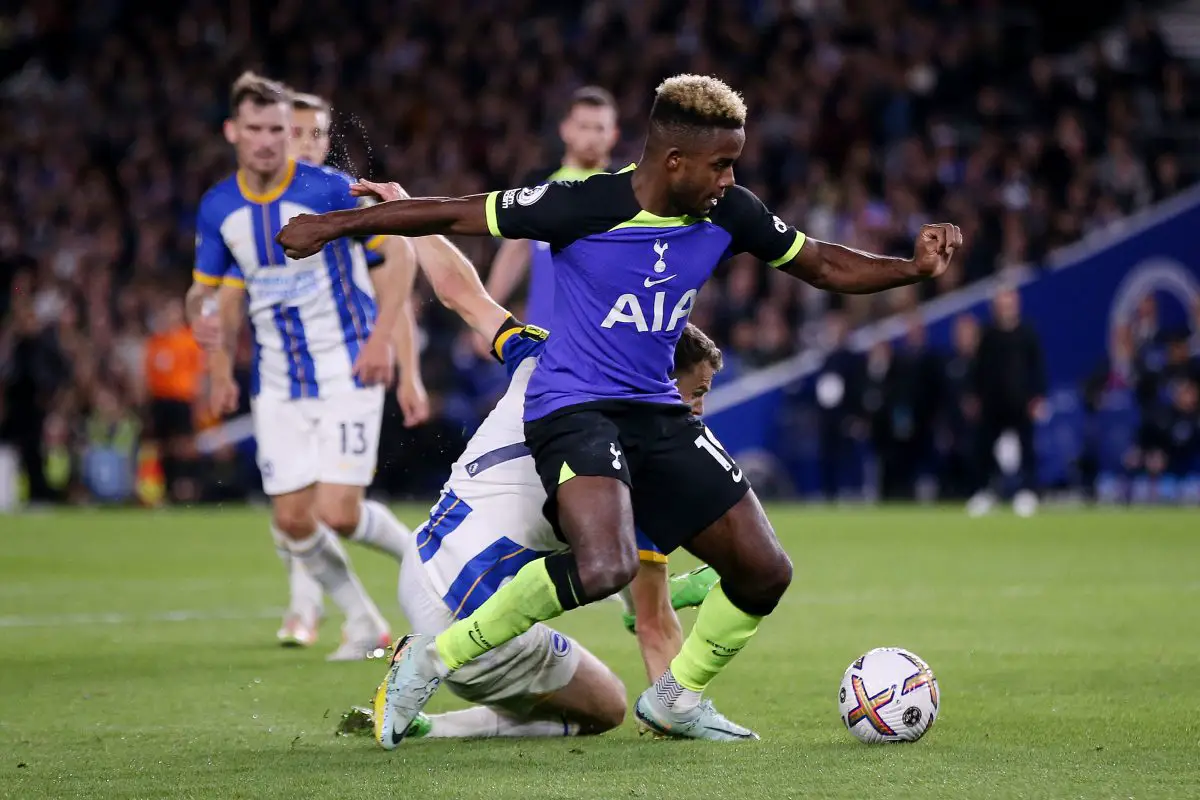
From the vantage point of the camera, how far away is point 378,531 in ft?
29.3

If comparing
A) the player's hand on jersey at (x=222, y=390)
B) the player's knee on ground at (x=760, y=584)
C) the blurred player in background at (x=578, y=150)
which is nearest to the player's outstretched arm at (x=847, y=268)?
the player's knee on ground at (x=760, y=584)

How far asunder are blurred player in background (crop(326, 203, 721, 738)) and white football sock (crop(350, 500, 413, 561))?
264 centimetres

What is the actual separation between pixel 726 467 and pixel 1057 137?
1839 cm

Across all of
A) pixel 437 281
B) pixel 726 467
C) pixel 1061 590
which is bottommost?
pixel 1061 590

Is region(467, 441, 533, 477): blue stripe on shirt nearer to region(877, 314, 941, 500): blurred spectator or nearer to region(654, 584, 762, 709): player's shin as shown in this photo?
region(654, 584, 762, 709): player's shin

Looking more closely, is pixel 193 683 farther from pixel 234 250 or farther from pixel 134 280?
pixel 134 280

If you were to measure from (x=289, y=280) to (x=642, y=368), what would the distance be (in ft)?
10.9

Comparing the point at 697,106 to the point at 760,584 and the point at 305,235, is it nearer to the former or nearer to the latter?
the point at 305,235

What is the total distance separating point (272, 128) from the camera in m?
8.49

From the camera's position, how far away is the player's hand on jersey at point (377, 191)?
5.89 meters

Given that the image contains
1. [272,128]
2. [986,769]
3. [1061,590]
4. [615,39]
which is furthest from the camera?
[615,39]

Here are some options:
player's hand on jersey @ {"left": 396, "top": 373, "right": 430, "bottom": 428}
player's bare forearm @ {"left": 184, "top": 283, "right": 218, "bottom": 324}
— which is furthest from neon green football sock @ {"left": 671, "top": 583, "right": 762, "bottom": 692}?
player's bare forearm @ {"left": 184, "top": 283, "right": 218, "bottom": 324}

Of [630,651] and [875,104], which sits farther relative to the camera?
[875,104]

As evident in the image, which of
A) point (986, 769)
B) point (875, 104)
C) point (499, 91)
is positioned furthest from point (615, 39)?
point (986, 769)
